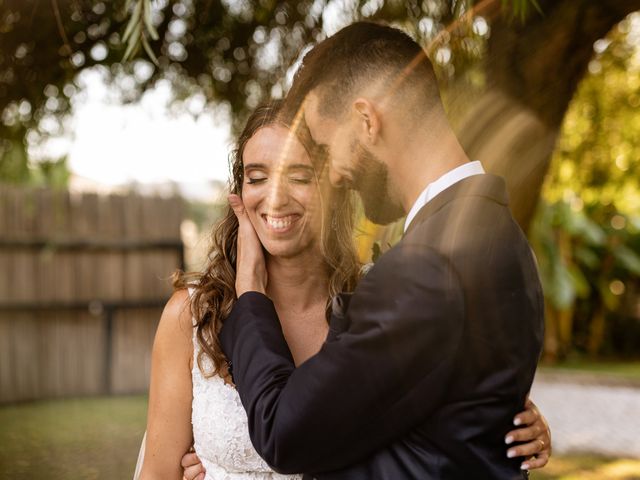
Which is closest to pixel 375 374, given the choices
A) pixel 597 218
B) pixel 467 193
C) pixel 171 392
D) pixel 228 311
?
pixel 467 193

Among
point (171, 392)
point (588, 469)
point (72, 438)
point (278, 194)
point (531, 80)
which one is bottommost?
point (588, 469)

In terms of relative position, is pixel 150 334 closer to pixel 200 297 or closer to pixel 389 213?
pixel 200 297

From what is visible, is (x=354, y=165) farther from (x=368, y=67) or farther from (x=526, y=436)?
(x=526, y=436)

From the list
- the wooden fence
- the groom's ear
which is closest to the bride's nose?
the groom's ear

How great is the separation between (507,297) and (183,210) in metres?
8.37

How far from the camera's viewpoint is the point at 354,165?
208 centimetres

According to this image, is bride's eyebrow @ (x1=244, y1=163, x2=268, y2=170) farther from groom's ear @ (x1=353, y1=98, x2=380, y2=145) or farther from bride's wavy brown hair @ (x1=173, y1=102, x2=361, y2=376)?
groom's ear @ (x1=353, y1=98, x2=380, y2=145)

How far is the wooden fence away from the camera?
8.86m

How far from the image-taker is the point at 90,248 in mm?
9203

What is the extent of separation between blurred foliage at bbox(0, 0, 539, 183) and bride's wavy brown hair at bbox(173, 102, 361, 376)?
1183 millimetres

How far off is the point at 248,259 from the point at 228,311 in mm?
266

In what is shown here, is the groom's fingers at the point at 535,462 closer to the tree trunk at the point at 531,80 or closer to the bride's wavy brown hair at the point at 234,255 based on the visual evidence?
the bride's wavy brown hair at the point at 234,255

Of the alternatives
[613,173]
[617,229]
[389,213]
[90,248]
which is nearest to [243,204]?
[389,213]

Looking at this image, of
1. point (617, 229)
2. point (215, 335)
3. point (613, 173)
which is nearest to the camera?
point (215, 335)
